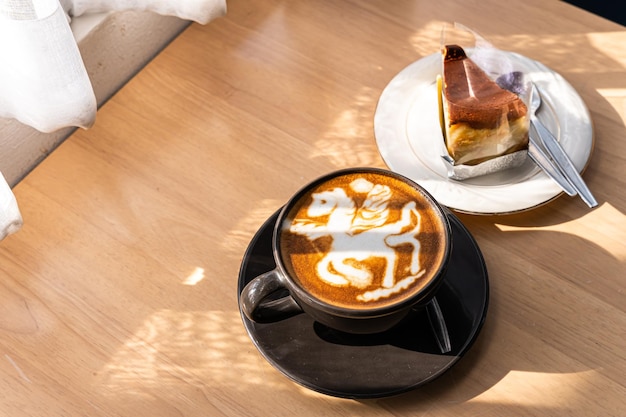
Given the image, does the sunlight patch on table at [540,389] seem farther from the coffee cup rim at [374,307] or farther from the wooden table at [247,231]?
the coffee cup rim at [374,307]

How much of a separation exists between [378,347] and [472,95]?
0.29 meters

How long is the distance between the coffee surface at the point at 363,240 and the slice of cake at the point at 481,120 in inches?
4.9

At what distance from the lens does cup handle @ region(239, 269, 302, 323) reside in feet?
2.07

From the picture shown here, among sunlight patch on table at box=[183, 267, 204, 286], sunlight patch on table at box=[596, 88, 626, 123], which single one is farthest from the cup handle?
sunlight patch on table at box=[596, 88, 626, 123]

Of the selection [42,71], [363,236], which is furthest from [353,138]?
[42,71]

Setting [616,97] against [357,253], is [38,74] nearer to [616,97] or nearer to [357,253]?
[357,253]

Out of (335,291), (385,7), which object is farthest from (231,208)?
(385,7)

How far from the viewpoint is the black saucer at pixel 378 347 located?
2.16 feet

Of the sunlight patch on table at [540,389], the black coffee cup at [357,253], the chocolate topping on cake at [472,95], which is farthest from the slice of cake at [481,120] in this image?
the sunlight patch on table at [540,389]

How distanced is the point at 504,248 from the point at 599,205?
116 mm

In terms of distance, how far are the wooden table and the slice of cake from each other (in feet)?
0.24

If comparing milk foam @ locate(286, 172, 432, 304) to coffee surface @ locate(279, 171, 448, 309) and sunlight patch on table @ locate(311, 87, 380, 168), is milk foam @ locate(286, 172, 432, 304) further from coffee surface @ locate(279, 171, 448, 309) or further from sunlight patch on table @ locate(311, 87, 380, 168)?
sunlight patch on table @ locate(311, 87, 380, 168)

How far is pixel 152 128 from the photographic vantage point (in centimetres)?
88

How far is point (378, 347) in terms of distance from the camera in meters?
0.68
